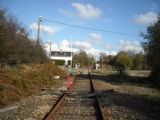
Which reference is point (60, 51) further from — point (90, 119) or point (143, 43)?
point (90, 119)

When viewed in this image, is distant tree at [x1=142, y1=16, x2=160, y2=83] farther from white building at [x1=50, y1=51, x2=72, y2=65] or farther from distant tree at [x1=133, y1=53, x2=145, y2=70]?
white building at [x1=50, y1=51, x2=72, y2=65]

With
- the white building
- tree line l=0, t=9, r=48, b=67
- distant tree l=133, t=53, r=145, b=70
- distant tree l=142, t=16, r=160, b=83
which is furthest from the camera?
the white building

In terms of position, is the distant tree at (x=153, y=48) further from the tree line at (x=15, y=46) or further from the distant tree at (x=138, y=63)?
the distant tree at (x=138, y=63)

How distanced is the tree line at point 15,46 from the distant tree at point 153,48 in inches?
598

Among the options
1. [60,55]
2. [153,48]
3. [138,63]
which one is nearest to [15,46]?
[153,48]

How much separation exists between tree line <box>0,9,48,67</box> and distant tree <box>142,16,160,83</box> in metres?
15.2

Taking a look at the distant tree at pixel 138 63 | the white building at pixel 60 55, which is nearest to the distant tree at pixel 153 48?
the distant tree at pixel 138 63

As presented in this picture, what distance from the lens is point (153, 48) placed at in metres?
34.6

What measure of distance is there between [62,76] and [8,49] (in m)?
13.5

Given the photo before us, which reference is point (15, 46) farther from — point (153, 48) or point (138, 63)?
point (138, 63)

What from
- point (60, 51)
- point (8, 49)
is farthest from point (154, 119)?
point (60, 51)

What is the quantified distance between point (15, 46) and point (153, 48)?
52.3 ft

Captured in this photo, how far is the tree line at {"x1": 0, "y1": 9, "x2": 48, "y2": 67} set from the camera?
24.5m

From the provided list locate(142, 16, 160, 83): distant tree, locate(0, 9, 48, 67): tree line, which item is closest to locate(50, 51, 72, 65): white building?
locate(0, 9, 48, 67): tree line
